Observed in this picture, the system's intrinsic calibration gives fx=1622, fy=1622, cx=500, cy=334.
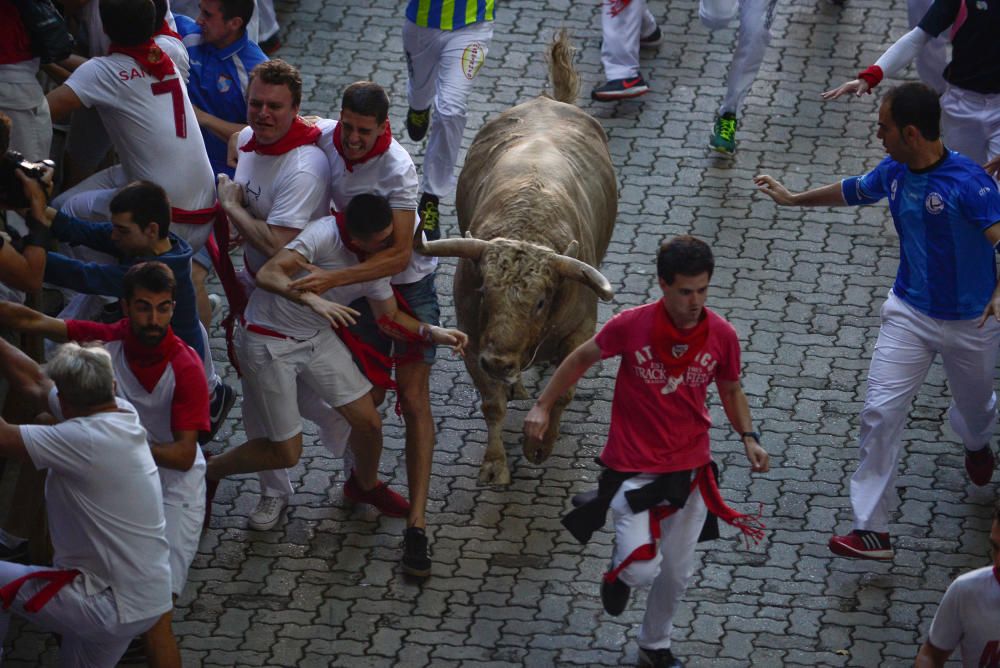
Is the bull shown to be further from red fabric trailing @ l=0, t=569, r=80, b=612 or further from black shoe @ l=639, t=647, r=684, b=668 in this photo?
red fabric trailing @ l=0, t=569, r=80, b=612

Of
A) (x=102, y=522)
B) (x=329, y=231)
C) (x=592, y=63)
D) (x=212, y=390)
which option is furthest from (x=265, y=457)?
(x=592, y=63)

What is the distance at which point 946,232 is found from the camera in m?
8.48

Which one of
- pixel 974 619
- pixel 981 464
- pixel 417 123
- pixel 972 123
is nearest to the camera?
pixel 974 619

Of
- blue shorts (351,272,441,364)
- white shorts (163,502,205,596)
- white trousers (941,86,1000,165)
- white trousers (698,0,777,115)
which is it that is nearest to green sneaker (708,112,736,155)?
white trousers (698,0,777,115)

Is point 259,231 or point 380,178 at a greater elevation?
point 380,178

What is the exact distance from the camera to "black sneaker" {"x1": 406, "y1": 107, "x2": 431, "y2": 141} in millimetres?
12236

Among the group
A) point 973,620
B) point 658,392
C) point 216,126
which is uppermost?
point 658,392

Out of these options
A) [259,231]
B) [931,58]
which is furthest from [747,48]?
[259,231]

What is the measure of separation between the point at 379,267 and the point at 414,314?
2.02 ft

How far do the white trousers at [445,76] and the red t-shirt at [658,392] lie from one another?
4.53 metres

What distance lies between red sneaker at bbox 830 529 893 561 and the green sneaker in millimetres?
4743

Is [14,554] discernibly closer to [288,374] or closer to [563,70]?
[288,374]

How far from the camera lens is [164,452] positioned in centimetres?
723

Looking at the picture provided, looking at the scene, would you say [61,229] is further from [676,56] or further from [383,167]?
[676,56]
